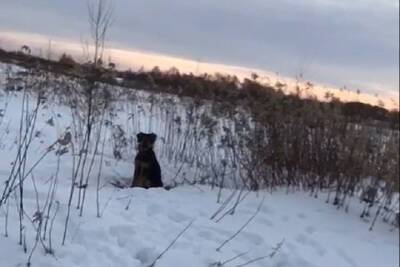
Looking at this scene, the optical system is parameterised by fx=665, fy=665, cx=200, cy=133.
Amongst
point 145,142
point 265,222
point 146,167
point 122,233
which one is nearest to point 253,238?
point 265,222

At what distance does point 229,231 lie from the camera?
21.8 ft

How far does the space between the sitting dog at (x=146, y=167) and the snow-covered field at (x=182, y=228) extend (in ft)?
1.13

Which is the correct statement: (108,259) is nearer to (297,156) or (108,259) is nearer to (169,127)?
(297,156)

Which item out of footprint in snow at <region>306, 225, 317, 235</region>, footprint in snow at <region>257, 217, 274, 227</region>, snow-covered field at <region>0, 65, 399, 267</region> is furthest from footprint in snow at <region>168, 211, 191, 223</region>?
footprint in snow at <region>306, 225, 317, 235</region>

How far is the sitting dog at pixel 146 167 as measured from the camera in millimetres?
8148

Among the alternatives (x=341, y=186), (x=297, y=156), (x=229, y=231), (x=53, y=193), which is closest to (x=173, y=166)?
(x=297, y=156)

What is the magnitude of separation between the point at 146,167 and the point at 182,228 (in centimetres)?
205

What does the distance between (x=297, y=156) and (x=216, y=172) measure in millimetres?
1254

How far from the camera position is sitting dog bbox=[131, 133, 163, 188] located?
8148 millimetres

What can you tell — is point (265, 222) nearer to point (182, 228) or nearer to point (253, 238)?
point (253, 238)

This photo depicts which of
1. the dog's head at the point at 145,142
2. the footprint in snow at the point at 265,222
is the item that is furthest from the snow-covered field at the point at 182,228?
the dog's head at the point at 145,142

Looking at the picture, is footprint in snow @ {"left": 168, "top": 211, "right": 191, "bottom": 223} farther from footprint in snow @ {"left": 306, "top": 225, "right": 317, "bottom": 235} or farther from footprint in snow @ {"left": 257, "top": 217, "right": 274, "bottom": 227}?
footprint in snow @ {"left": 306, "top": 225, "right": 317, "bottom": 235}

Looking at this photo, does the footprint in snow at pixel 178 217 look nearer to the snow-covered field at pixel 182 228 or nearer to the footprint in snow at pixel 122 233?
the snow-covered field at pixel 182 228

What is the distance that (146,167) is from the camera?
825cm
